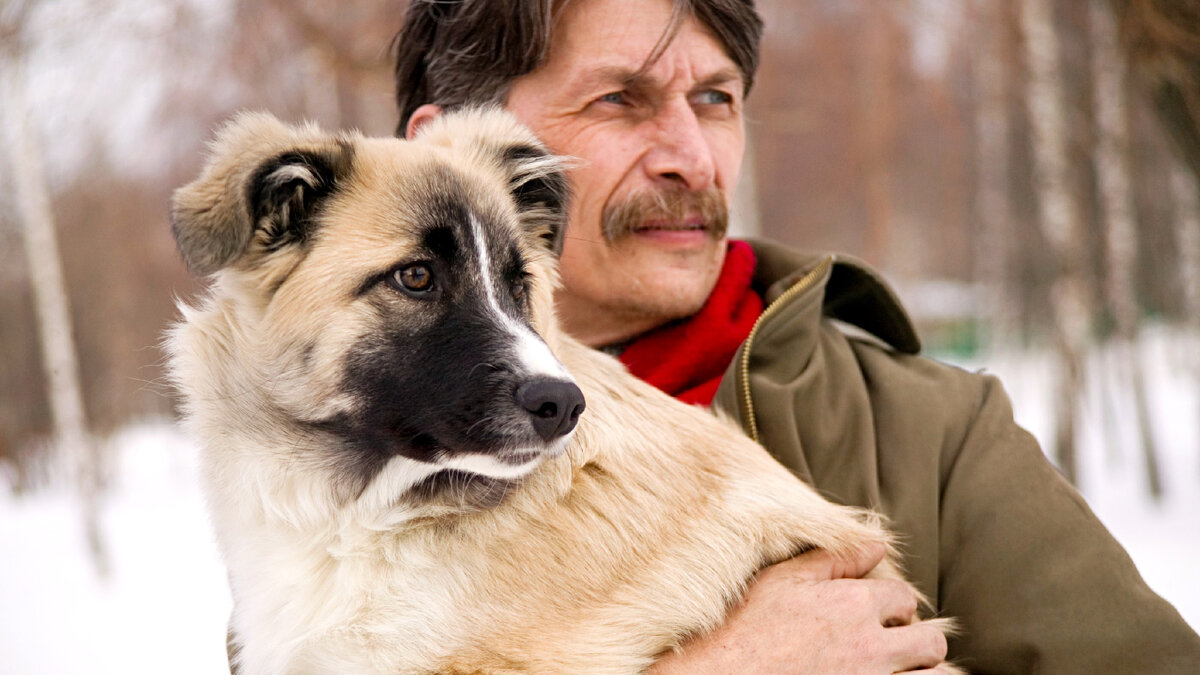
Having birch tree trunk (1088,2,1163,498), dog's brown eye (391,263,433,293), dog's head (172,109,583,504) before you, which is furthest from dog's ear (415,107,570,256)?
birch tree trunk (1088,2,1163,498)

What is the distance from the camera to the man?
2.09 m

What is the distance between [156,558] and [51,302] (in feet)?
10.0

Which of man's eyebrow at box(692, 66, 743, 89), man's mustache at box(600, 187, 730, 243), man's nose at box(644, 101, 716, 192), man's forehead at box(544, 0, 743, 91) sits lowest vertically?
man's mustache at box(600, 187, 730, 243)

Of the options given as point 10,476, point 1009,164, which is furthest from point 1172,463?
point 10,476

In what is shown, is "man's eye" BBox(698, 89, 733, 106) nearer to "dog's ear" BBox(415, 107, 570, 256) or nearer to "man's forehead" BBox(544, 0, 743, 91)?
"man's forehead" BBox(544, 0, 743, 91)

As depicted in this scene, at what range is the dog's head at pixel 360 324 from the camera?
1.95m

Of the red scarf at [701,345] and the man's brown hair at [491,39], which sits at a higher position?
the man's brown hair at [491,39]

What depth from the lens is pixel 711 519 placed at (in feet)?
6.95

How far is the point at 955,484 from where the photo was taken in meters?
2.43

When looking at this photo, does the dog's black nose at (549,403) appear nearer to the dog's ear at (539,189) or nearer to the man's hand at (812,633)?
the man's hand at (812,633)

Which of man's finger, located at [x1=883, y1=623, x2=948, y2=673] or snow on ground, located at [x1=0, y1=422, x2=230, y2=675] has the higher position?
man's finger, located at [x1=883, y1=623, x2=948, y2=673]

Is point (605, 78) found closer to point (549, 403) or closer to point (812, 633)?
point (549, 403)

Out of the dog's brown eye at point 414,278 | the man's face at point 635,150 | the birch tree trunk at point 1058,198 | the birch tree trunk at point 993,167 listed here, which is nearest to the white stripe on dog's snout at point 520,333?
the dog's brown eye at point 414,278

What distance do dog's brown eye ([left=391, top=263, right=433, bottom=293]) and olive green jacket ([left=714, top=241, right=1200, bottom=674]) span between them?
2.97 ft
